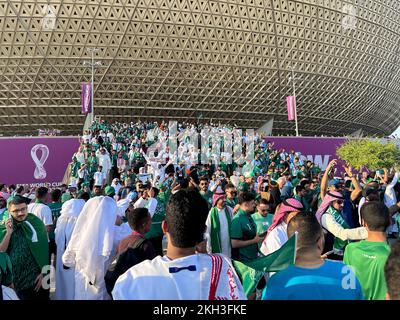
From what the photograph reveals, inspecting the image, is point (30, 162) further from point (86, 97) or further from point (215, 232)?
point (215, 232)

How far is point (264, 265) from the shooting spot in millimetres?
3164

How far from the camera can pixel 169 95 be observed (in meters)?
39.0

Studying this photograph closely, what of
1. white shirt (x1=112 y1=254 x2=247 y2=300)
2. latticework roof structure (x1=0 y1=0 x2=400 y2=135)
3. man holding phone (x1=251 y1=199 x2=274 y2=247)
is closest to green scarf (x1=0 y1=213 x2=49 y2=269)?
man holding phone (x1=251 y1=199 x2=274 y2=247)

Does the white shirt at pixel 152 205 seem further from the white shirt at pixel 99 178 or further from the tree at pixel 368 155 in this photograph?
the tree at pixel 368 155

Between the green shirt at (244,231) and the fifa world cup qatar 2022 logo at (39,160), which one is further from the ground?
the fifa world cup qatar 2022 logo at (39,160)

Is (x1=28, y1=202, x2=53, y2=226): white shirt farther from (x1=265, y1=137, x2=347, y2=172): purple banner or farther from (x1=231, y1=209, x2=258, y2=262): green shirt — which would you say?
(x1=265, y1=137, x2=347, y2=172): purple banner

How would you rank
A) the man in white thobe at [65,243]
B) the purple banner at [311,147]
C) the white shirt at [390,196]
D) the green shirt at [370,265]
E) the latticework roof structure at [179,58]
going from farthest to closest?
1. the latticework roof structure at [179,58]
2. the purple banner at [311,147]
3. the white shirt at [390,196]
4. the man in white thobe at [65,243]
5. the green shirt at [370,265]

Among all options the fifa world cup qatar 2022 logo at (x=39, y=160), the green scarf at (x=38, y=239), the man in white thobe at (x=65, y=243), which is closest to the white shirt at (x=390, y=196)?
the man in white thobe at (x=65, y=243)

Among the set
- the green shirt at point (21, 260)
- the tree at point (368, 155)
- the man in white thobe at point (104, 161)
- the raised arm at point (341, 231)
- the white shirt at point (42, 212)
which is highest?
the tree at point (368, 155)

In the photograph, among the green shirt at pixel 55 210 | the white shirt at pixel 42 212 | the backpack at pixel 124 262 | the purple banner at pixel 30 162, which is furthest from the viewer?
the purple banner at pixel 30 162

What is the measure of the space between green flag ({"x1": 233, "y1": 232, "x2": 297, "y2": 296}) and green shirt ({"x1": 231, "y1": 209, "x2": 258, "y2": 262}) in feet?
6.71

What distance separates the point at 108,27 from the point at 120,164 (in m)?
20.5

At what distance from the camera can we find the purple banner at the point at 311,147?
2809 cm
